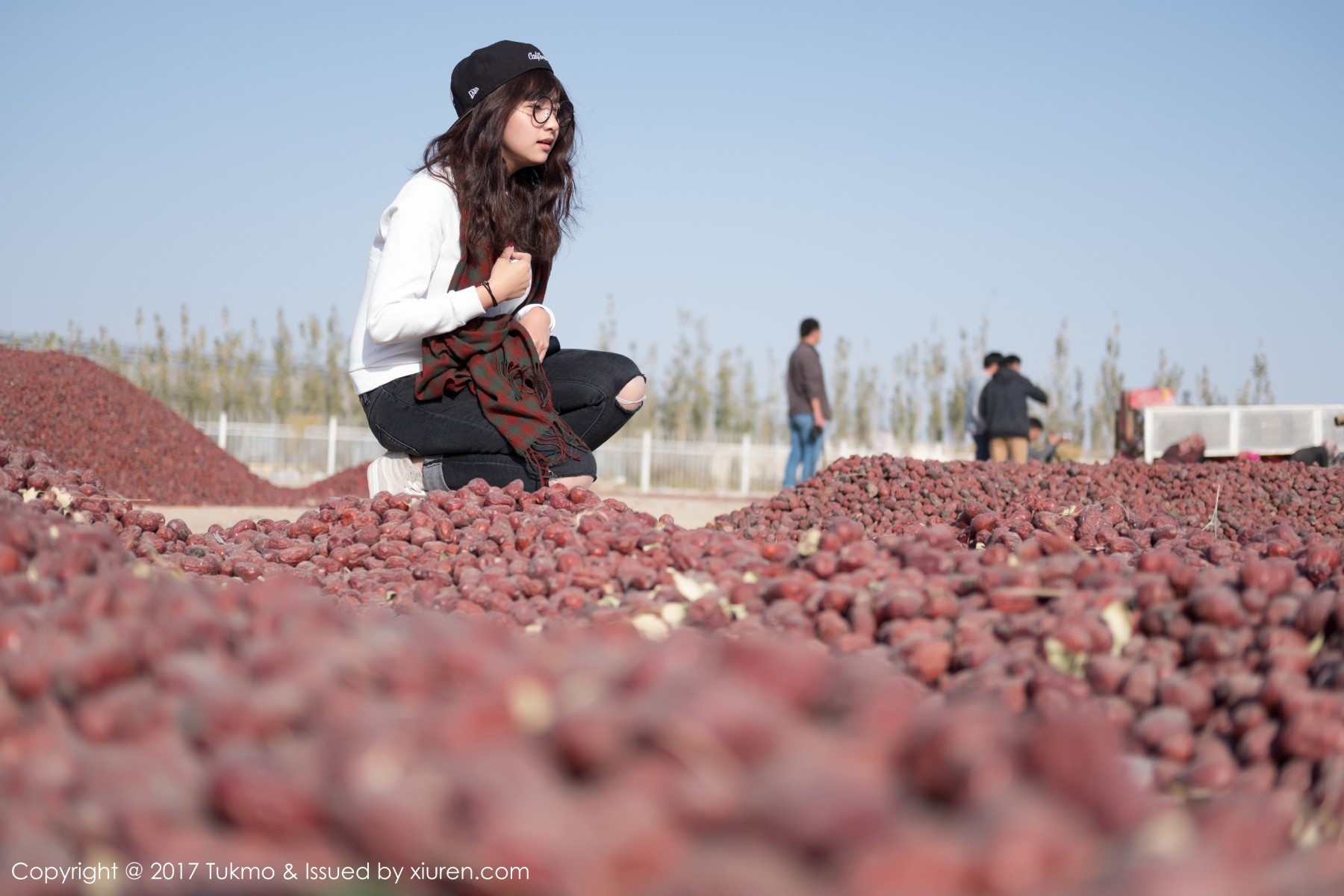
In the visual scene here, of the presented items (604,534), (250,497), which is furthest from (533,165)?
(250,497)

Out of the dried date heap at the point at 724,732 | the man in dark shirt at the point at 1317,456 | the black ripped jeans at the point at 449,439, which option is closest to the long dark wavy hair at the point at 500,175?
the black ripped jeans at the point at 449,439

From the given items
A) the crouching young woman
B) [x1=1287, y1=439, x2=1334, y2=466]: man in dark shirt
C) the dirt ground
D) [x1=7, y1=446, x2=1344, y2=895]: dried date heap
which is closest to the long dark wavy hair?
the crouching young woman

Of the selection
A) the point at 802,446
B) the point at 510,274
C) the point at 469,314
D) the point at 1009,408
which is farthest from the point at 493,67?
the point at 1009,408

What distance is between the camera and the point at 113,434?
10945mm

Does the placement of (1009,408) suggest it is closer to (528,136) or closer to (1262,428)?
(1262,428)

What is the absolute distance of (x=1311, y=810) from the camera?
1154mm

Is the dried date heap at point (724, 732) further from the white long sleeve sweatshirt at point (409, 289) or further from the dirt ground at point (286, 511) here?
the dirt ground at point (286, 511)

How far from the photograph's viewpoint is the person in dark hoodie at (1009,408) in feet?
39.9

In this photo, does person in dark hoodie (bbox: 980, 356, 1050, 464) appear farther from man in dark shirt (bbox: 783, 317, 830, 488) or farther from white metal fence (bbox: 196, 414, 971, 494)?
white metal fence (bbox: 196, 414, 971, 494)

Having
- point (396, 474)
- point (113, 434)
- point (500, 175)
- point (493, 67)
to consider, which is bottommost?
point (396, 474)

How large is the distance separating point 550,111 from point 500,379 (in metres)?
1.01

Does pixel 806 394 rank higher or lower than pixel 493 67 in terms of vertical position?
lower

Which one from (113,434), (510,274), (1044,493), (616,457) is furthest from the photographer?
(616,457)

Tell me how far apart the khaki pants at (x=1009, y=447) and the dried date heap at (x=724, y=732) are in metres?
11.0
